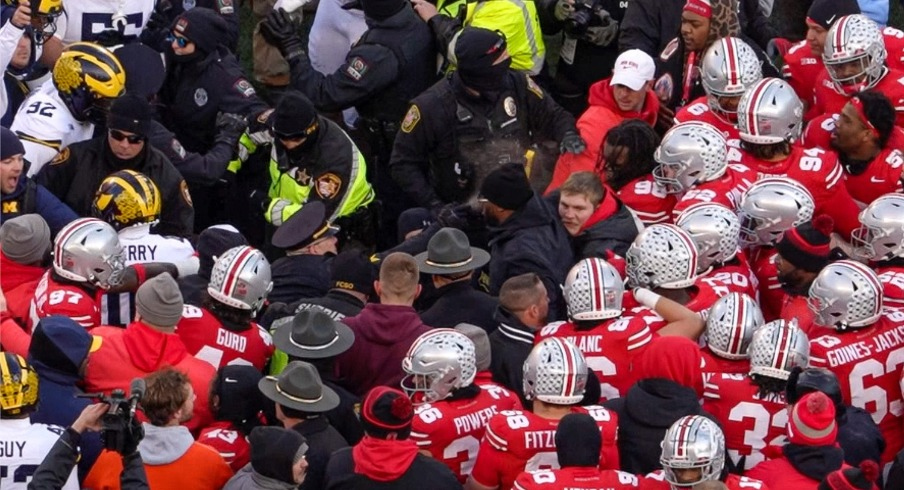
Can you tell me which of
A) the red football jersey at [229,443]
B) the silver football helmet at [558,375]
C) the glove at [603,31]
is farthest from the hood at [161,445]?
the glove at [603,31]

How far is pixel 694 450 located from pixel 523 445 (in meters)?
0.79

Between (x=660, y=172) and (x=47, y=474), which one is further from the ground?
(x=47, y=474)

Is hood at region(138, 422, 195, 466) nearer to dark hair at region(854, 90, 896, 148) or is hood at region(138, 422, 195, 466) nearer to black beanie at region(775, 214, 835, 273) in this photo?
black beanie at region(775, 214, 835, 273)

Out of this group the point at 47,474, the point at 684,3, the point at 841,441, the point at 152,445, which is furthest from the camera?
the point at 684,3

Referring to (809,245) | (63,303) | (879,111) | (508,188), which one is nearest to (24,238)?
(63,303)

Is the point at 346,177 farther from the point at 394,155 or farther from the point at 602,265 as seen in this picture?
the point at 602,265

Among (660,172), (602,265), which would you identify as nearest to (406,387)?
(602,265)

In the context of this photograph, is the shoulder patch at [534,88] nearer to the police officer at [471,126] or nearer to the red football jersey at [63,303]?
the police officer at [471,126]

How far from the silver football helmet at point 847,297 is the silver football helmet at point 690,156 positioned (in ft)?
4.78

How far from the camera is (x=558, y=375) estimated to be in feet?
26.7

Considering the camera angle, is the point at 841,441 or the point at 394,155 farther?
the point at 394,155

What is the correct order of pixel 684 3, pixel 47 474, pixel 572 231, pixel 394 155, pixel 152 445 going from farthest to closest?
pixel 684 3 < pixel 394 155 < pixel 572 231 < pixel 152 445 < pixel 47 474

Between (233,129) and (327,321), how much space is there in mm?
2965

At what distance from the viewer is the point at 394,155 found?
36.8 feet
